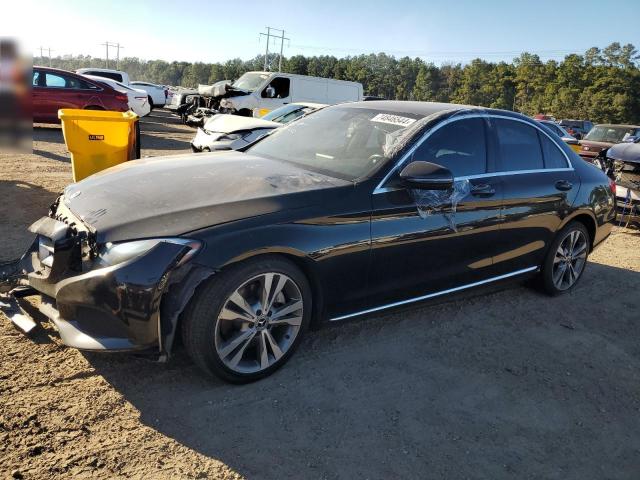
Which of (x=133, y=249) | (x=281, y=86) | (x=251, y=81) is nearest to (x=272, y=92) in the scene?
(x=281, y=86)

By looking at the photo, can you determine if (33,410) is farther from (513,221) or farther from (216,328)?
(513,221)

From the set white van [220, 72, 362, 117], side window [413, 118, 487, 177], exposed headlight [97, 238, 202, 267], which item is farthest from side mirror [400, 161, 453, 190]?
white van [220, 72, 362, 117]

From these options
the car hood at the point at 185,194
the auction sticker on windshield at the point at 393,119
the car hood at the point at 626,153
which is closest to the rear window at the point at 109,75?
the car hood at the point at 626,153

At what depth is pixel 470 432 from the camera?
2.83 m

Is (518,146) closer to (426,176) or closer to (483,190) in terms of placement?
(483,190)

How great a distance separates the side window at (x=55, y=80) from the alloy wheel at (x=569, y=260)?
12.1m

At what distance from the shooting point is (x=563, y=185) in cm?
468

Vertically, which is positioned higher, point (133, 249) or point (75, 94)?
point (75, 94)

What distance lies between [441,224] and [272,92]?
569 inches

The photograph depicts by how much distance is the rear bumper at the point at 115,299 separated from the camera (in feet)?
8.47

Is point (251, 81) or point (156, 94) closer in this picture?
point (251, 81)

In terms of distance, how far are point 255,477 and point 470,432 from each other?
3.95 ft

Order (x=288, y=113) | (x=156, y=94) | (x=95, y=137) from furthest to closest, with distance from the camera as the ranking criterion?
(x=156, y=94) < (x=288, y=113) < (x=95, y=137)

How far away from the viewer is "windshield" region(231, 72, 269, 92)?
17281 mm
